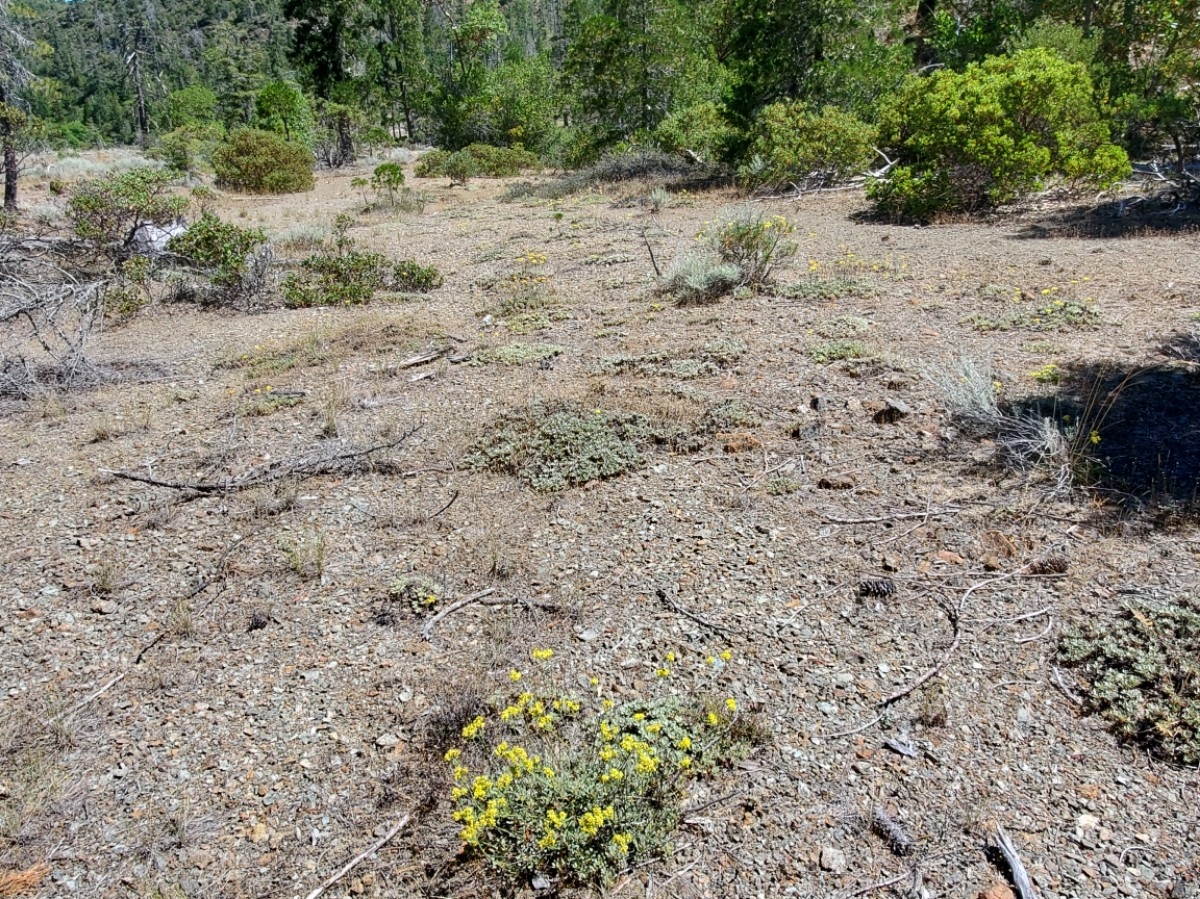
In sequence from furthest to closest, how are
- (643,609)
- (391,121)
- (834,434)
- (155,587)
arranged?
(391,121) < (834,434) < (155,587) < (643,609)

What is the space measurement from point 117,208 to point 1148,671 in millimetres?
10498

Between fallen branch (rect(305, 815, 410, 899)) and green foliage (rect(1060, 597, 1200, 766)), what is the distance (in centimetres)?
236

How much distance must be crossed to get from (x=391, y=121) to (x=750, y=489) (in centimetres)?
4213

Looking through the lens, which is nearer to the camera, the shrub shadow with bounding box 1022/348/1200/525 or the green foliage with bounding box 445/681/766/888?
the green foliage with bounding box 445/681/766/888

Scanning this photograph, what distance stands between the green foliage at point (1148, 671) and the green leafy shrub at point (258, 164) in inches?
834

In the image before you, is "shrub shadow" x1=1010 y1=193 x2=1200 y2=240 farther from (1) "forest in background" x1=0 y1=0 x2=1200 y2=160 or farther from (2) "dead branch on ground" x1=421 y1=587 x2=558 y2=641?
(2) "dead branch on ground" x1=421 y1=587 x2=558 y2=641

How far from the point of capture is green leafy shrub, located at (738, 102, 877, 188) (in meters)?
12.9

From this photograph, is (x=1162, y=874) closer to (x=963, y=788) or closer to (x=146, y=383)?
(x=963, y=788)

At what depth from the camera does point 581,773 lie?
2420mm

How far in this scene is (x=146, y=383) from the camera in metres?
6.50

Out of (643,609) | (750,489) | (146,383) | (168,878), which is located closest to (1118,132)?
(750,489)

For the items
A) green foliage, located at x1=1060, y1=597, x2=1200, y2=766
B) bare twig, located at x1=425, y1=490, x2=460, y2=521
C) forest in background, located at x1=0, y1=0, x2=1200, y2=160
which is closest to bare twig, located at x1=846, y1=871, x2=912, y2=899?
green foliage, located at x1=1060, y1=597, x2=1200, y2=766

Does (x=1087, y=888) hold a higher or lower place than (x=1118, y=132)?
lower

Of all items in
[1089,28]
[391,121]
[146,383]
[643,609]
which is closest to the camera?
[643,609]
